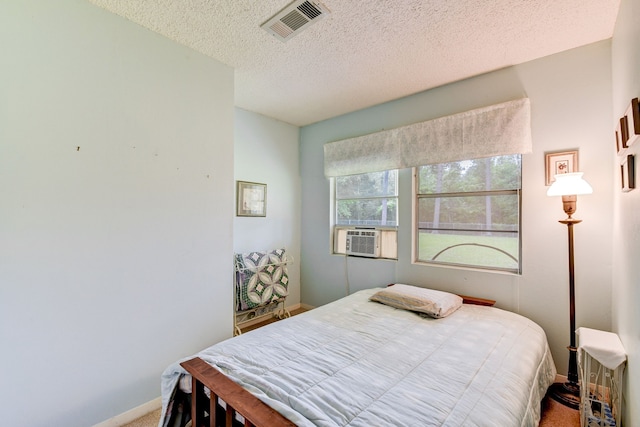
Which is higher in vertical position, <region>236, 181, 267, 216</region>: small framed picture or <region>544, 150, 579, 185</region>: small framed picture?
<region>544, 150, 579, 185</region>: small framed picture

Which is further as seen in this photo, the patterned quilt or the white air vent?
the patterned quilt

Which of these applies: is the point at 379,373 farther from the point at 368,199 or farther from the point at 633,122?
the point at 368,199

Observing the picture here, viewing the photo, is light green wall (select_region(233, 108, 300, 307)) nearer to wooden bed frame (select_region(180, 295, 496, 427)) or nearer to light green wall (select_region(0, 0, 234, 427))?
light green wall (select_region(0, 0, 234, 427))

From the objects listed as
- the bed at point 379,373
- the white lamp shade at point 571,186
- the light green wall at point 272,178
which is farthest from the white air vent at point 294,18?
the bed at point 379,373

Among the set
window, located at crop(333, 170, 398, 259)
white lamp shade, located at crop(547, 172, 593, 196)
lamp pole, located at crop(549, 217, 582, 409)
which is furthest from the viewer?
window, located at crop(333, 170, 398, 259)

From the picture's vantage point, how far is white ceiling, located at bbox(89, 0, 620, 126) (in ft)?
5.73

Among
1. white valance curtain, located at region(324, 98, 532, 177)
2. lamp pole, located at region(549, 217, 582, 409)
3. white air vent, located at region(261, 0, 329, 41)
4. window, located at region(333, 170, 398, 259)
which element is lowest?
lamp pole, located at region(549, 217, 582, 409)

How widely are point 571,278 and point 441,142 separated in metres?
1.50

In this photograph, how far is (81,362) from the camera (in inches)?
66.1

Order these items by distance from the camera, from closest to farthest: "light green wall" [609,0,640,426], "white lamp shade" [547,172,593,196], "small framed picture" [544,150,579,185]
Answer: "light green wall" [609,0,640,426] < "white lamp shade" [547,172,593,196] < "small framed picture" [544,150,579,185]

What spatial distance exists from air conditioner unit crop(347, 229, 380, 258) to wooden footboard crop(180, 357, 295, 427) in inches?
87.2

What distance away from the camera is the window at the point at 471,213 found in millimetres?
2479

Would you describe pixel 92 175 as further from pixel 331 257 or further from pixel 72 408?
pixel 331 257

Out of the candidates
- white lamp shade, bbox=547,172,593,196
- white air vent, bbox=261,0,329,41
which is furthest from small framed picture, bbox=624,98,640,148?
white air vent, bbox=261,0,329,41
